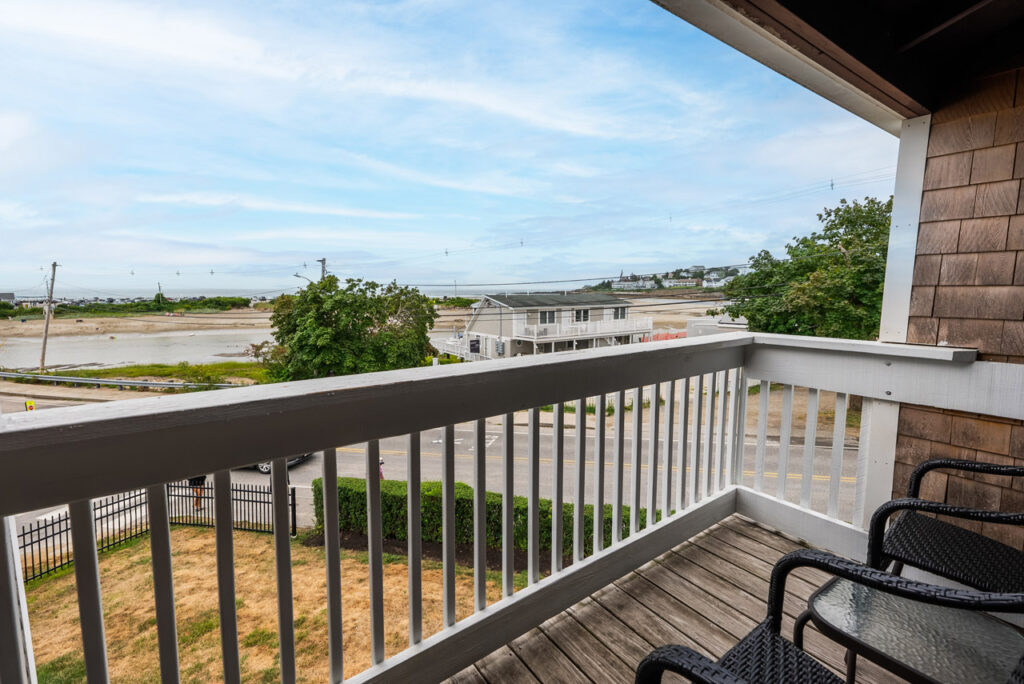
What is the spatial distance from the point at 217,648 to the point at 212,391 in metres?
1.34

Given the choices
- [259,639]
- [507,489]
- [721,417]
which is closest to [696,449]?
[721,417]

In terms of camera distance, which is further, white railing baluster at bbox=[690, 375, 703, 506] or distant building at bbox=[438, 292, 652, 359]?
white railing baluster at bbox=[690, 375, 703, 506]

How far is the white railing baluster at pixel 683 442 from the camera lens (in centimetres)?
216

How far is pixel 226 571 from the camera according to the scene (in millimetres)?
1011

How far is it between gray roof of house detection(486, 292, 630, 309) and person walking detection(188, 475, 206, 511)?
3.17 feet

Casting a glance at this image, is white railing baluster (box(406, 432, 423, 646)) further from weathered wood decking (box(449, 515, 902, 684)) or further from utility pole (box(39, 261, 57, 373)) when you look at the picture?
utility pole (box(39, 261, 57, 373))

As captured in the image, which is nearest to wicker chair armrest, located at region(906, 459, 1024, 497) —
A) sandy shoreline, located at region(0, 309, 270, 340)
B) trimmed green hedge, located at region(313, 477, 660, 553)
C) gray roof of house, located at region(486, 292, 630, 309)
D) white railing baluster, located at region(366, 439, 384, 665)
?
trimmed green hedge, located at region(313, 477, 660, 553)

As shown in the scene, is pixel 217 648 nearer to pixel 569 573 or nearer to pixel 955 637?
pixel 569 573

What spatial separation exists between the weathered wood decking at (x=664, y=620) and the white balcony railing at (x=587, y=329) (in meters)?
1.03

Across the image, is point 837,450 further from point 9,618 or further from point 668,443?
point 9,618

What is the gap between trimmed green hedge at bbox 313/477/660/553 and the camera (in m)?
2.31

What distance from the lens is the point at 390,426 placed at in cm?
117

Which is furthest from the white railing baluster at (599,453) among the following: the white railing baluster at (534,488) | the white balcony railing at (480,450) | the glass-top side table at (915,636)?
the glass-top side table at (915,636)

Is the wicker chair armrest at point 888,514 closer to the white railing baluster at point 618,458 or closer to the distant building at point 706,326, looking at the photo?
the white railing baluster at point 618,458
